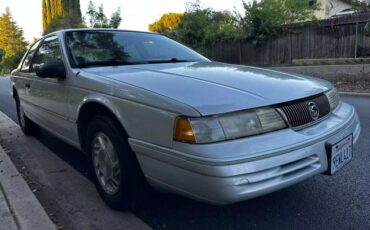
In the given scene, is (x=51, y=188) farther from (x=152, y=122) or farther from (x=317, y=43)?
(x=317, y=43)

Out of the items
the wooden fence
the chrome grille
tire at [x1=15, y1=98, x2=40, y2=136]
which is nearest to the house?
the wooden fence


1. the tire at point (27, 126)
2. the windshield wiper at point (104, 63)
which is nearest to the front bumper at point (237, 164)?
the windshield wiper at point (104, 63)

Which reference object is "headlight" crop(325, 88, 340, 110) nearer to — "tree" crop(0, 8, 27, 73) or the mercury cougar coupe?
the mercury cougar coupe

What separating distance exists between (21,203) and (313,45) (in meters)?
14.2

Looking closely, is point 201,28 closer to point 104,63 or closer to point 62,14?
point 62,14

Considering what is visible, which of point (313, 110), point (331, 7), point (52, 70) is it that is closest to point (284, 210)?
point (313, 110)

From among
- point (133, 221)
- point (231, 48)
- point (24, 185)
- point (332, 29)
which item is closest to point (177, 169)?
point (133, 221)

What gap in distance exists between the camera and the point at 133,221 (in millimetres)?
3168

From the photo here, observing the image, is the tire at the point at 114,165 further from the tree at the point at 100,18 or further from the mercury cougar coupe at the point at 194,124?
the tree at the point at 100,18

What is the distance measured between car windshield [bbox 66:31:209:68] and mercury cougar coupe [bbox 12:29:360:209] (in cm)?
2

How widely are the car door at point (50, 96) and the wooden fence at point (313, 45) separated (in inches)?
471

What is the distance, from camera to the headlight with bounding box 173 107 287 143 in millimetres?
2479

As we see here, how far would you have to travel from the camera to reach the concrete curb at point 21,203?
314cm

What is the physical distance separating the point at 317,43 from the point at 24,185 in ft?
45.2
